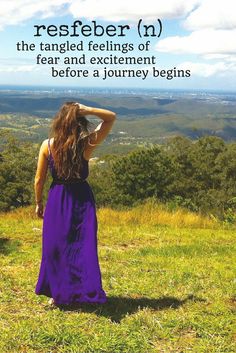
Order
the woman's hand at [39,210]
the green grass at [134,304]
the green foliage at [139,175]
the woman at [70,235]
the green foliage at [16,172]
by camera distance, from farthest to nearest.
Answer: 1. the green foliage at [16,172]
2. the green foliage at [139,175]
3. the woman's hand at [39,210]
4. the woman at [70,235]
5. the green grass at [134,304]

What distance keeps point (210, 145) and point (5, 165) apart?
2399cm

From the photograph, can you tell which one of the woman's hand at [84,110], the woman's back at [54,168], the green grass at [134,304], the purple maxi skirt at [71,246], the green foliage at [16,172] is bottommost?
the green foliage at [16,172]

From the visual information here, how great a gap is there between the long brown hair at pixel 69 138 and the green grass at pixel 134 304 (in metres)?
1.75

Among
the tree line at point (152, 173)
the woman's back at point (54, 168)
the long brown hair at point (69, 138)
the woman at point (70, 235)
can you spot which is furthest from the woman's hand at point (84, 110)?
the tree line at point (152, 173)

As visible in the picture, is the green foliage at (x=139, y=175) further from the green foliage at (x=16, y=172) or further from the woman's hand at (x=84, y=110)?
the woman's hand at (x=84, y=110)

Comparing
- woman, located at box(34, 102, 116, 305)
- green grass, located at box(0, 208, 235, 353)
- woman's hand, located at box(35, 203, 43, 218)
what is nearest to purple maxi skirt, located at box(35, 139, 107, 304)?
woman, located at box(34, 102, 116, 305)

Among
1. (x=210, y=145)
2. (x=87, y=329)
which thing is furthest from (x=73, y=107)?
(x=210, y=145)

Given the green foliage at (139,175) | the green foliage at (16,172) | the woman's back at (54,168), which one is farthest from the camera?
the green foliage at (16,172)

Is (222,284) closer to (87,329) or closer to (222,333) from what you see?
(222,333)

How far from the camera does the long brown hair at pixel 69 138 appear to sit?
522cm

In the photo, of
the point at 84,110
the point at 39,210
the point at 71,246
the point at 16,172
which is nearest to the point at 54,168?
the point at 39,210

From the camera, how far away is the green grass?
15.7 feet

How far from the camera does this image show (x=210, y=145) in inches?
2137

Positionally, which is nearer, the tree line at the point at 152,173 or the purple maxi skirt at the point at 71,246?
the purple maxi skirt at the point at 71,246
